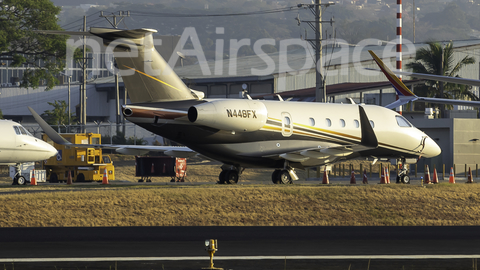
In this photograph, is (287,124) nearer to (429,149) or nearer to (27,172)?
(429,149)

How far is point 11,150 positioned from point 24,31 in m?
17.1

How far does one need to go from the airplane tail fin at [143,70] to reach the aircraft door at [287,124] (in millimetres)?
4116

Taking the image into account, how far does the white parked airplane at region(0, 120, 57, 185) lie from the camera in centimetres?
2977

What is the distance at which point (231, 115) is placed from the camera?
75.8 feet

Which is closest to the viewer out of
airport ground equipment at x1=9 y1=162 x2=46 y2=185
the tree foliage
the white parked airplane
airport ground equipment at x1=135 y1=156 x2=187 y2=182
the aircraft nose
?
the aircraft nose

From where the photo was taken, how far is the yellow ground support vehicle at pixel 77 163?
34.9m

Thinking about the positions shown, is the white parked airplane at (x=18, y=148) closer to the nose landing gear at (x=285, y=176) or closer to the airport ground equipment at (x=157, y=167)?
the airport ground equipment at (x=157, y=167)

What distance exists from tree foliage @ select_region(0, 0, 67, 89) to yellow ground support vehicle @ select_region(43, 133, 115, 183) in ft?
35.7

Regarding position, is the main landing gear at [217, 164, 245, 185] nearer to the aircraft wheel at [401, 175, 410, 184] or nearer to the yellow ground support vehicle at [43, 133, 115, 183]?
the aircraft wheel at [401, 175, 410, 184]

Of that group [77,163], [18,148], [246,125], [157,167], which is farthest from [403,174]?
[18,148]

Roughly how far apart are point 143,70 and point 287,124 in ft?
19.9
